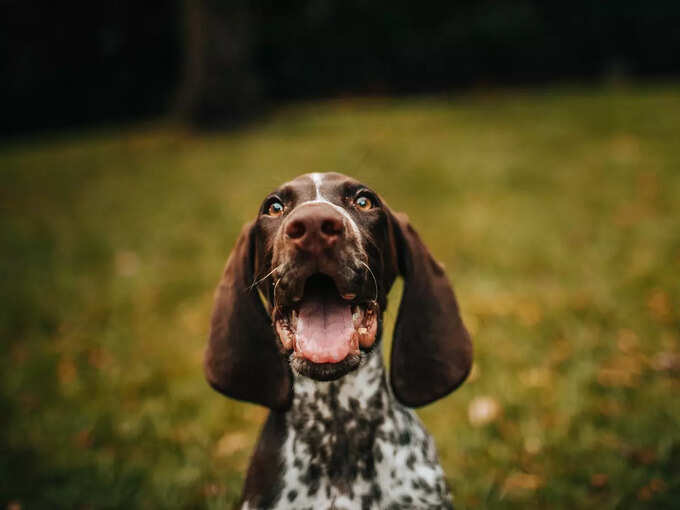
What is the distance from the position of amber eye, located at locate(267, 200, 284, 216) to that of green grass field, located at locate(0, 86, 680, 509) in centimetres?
141

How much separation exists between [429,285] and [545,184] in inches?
252

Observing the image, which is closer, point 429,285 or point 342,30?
point 429,285

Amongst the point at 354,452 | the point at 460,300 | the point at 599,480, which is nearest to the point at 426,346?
the point at 354,452

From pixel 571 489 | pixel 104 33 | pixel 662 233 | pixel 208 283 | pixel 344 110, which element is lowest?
pixel 571 489

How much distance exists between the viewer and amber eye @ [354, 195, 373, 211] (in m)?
2.26

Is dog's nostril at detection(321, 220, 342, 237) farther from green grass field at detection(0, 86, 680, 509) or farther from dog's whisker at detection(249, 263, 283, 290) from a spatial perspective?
green grass field at detection(0, 86, 680, 509)

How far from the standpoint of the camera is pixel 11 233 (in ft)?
25.2

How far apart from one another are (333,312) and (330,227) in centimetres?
35

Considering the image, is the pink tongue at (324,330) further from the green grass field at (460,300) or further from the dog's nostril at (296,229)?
the green grass field at (460,300)

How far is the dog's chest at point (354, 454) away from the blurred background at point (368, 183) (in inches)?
37.3

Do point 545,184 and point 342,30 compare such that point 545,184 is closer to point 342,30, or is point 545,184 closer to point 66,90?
point 342,30

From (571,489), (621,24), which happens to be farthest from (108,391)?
(621,24)

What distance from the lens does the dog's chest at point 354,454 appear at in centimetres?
224

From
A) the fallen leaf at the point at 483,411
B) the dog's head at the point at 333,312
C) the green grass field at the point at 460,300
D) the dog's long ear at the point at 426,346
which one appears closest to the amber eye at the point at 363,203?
the dog's head at the point at 333,312
